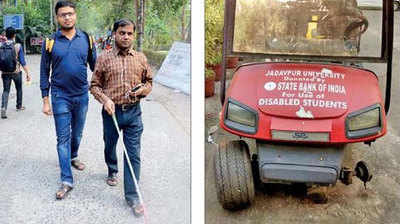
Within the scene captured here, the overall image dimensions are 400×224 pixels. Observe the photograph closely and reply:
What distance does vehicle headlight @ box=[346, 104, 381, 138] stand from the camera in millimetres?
1881

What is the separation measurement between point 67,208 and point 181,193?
319 mm

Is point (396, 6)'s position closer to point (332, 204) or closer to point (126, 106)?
point (332, 204)

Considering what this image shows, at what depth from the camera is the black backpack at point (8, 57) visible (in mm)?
1435

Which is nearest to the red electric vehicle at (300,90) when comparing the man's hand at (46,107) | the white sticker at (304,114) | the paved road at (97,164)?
the white sticker at (304,114)

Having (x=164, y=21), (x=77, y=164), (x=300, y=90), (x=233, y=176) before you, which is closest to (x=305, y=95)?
(x=300, y=90)

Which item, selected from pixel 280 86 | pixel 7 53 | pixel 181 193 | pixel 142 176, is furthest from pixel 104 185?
pixel 280 86

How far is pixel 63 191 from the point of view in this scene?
1.46 metres

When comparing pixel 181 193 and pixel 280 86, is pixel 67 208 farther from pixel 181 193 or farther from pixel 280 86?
pixel 280 86

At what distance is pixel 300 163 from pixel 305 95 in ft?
0.82

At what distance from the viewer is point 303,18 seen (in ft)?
6.89

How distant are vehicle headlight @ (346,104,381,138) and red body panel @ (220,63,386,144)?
0.02 meters

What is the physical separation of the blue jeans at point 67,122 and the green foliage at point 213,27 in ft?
3.56

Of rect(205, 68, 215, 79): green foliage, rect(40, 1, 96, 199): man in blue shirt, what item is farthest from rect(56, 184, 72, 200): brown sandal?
rect(205, 68, 215, 79): green foliage

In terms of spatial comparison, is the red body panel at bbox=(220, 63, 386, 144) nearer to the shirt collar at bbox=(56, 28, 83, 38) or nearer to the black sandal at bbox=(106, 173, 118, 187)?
the black sandal at bbox=(106, 173, 118, 187)
